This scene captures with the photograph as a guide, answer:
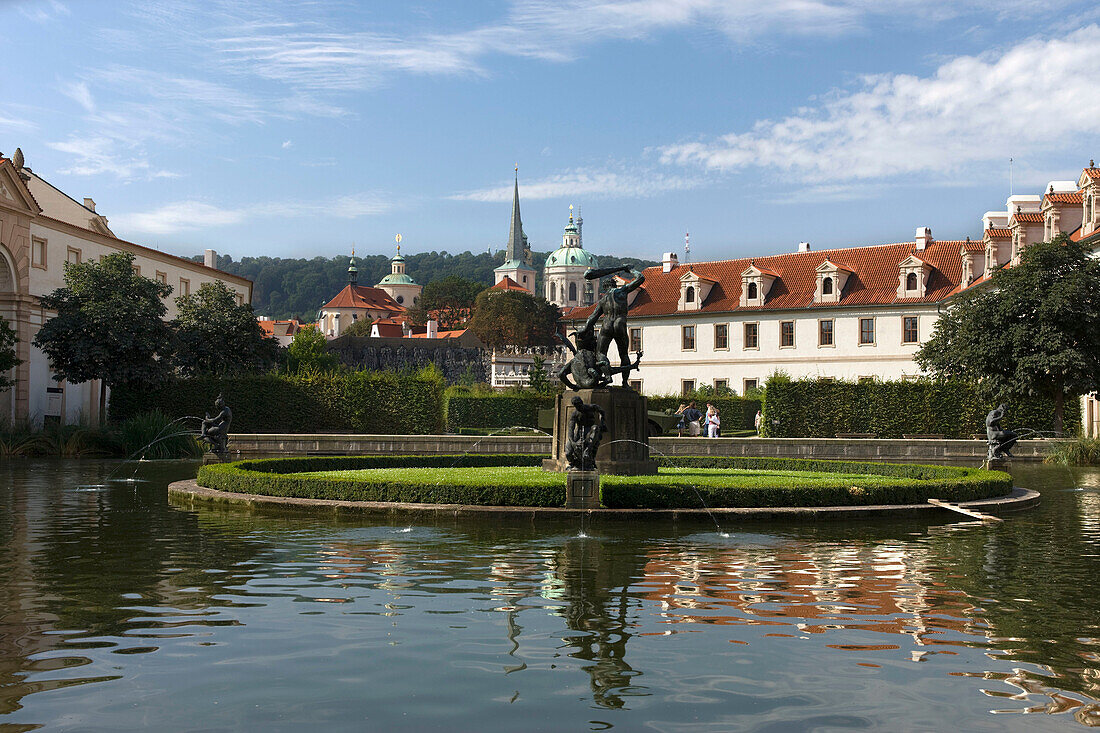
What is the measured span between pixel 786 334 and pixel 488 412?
2432cm

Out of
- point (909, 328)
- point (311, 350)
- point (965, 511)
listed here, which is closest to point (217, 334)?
point (311, 350)

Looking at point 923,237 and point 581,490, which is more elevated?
point 923,237

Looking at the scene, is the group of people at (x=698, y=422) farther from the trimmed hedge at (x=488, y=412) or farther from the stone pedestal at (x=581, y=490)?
the stone pedestal at (x=581, y=490)

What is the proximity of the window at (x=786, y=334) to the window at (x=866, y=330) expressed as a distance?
4.16m

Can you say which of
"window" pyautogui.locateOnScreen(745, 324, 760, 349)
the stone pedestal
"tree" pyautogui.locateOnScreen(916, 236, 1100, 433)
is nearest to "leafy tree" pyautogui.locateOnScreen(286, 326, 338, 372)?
"window" pyautogui.locateOnScreen(745, 324, 760, 349)

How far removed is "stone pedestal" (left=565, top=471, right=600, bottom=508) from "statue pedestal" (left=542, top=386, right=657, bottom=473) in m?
5.17

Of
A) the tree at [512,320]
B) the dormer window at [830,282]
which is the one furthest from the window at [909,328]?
the tree at [512,320]

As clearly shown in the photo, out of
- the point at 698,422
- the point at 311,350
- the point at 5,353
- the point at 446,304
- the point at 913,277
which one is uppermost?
the point at 446,304

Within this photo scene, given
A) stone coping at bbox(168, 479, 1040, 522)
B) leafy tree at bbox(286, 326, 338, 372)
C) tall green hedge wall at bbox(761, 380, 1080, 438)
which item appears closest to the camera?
stone coping at bbox(168, 479, 1040, 522)

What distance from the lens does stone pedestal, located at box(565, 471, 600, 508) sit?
47.8 ft

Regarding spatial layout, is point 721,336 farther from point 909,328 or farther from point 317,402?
point 317,402

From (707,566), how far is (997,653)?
404cm

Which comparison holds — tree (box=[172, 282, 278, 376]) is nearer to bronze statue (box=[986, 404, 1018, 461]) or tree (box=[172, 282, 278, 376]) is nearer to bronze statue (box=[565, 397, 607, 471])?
bronze statue (box=[986, 404, 1018, 461])

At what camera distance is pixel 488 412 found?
4491 centimetres
